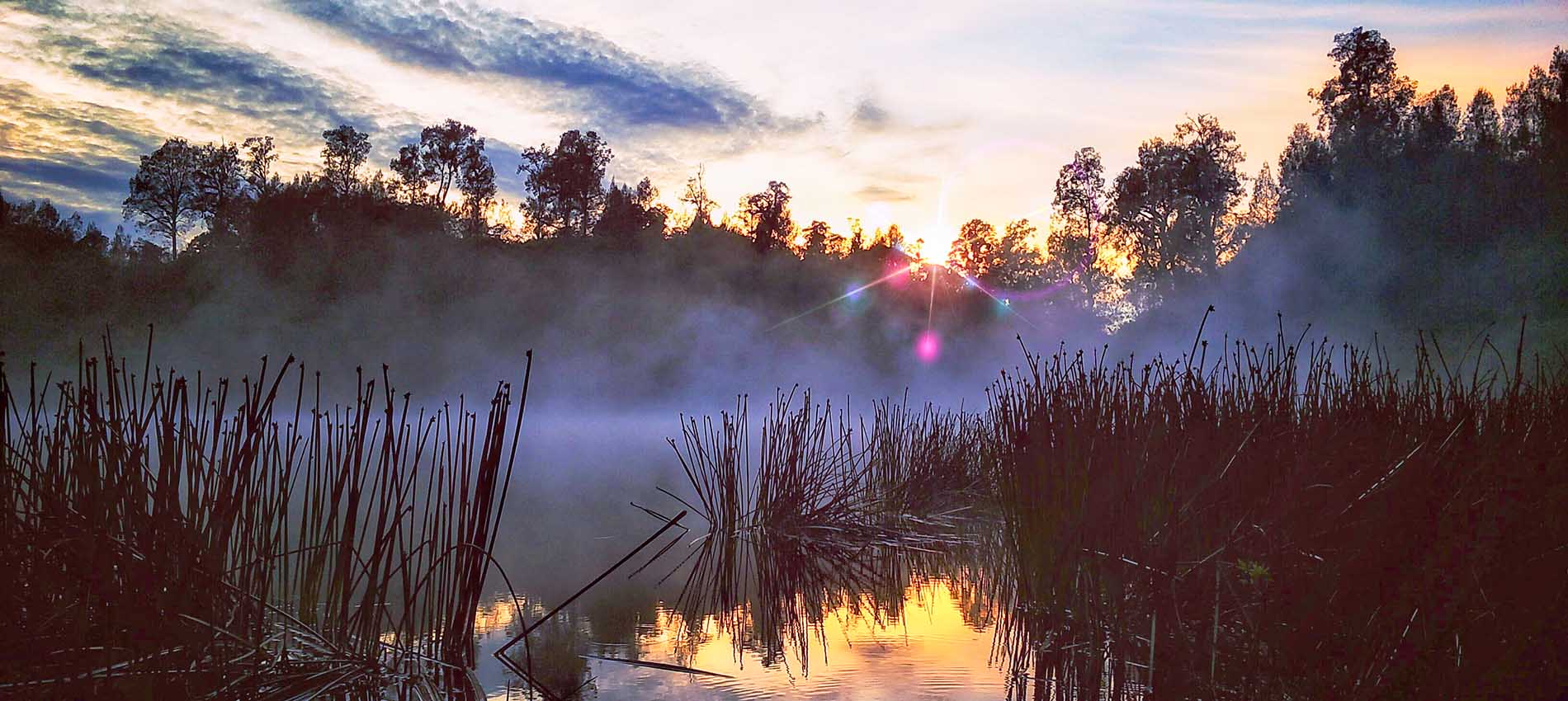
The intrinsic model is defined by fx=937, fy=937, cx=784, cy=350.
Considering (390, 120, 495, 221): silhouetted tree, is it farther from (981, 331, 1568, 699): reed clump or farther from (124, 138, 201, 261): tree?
(981, 331, 1568, 699): reed clump

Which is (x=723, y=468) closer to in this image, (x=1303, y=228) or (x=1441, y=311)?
(x=1441, y=311)

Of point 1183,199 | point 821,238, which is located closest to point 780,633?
point 1183,199

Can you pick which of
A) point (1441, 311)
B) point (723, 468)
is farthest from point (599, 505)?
point (1441, 311)

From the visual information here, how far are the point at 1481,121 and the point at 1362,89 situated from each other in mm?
3605

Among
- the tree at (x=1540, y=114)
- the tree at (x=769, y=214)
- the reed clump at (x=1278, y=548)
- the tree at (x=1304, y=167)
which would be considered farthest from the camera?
the tree at (x=769, y=214)

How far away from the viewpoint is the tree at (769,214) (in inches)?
1344

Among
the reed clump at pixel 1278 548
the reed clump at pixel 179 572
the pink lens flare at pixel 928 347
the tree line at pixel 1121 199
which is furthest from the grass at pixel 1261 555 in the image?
the pink lens flare at pixel 928 347

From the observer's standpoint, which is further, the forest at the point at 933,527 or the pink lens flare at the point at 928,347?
the pink lens flare at the point at 928,347

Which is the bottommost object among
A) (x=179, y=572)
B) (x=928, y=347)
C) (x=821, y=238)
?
(x=179, y=572)

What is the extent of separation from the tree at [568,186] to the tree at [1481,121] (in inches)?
961

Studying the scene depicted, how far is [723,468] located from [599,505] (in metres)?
2.49

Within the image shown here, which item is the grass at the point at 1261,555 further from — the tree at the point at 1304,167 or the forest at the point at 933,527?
the tree at the point at 1304,167

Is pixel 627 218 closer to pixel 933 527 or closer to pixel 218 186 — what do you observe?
pixel 218 186

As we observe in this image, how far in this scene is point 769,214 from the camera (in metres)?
34.2
